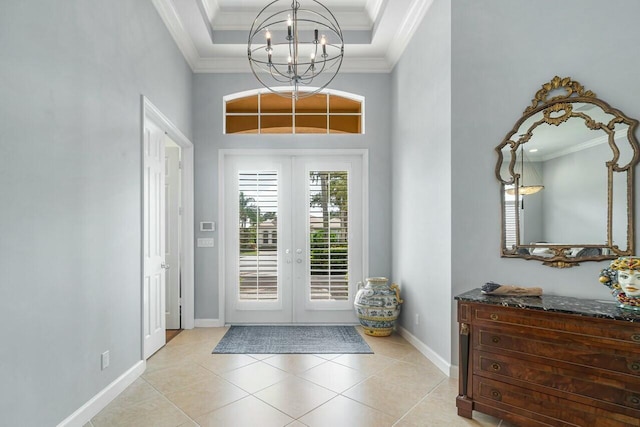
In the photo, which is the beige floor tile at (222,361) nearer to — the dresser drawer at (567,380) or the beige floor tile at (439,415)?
the beige floor tile at (439,415)

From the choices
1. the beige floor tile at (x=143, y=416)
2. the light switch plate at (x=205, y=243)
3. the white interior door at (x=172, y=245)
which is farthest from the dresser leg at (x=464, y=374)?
the white interior door at (x=172, y=245)

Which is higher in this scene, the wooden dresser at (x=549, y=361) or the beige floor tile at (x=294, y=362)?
the wooden dresser at (x=549, y=361)

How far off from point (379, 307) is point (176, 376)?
2214 mm

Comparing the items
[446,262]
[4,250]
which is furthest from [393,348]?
[4,250]

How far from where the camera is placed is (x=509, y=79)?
3031mm

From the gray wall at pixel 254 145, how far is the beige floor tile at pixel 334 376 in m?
1.70

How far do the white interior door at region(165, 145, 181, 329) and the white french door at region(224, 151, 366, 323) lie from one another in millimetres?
600

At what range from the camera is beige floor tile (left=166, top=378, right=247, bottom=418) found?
2.68 meters

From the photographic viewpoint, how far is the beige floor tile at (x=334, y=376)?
306cm

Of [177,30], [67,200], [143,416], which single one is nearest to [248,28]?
[177,30]

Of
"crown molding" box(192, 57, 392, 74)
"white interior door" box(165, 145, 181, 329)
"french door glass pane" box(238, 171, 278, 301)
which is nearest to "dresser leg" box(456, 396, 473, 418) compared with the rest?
"french door glass pane" box(238, 171, 278, 301)

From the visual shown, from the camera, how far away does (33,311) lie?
6.40ft

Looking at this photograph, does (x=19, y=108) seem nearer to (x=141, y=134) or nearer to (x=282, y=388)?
(x=141, y=134)

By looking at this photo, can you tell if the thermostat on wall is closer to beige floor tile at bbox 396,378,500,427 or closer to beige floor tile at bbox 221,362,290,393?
beige floor tile at bbox 221,362,290,393
